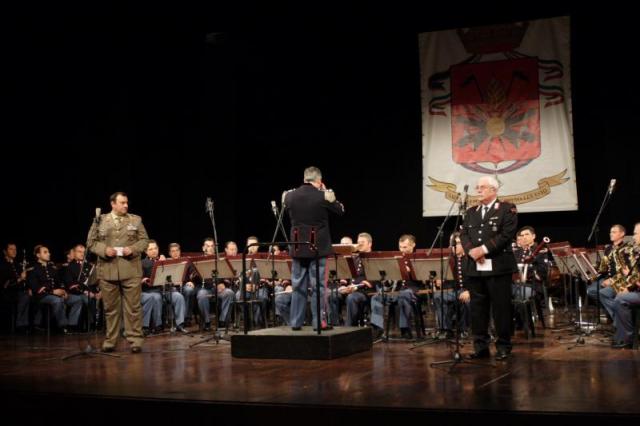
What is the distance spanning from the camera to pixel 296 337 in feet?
22.2

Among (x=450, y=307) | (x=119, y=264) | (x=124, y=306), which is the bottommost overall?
(x=450, y=307)

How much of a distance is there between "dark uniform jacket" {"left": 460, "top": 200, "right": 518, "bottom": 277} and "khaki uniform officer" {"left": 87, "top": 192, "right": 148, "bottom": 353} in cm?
327

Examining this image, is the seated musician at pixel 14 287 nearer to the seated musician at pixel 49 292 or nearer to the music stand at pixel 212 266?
the seated musician at pixel 49 292

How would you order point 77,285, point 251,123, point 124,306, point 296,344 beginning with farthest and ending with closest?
point 251,123
point 77,285
point 124,306
point 296,344

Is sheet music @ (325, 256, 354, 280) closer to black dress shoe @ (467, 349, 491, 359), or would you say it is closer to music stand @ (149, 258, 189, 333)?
black dress shoe @ (467, 349, 491, 359)

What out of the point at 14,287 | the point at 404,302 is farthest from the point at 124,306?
the point at 14,287

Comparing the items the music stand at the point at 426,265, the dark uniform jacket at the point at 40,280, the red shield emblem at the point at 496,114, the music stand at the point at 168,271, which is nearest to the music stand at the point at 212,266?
the music stand at the point at 168,271

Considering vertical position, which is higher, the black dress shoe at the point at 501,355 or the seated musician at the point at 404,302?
the seated musician at the point at 404,302

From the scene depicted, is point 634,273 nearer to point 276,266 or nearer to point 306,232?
point 306,232

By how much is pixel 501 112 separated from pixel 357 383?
23.8 feet

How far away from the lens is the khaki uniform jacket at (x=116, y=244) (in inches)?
294

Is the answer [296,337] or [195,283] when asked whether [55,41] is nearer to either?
[195,283]

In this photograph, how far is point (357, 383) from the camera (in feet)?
17.5

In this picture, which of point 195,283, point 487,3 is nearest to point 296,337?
point 195,283
